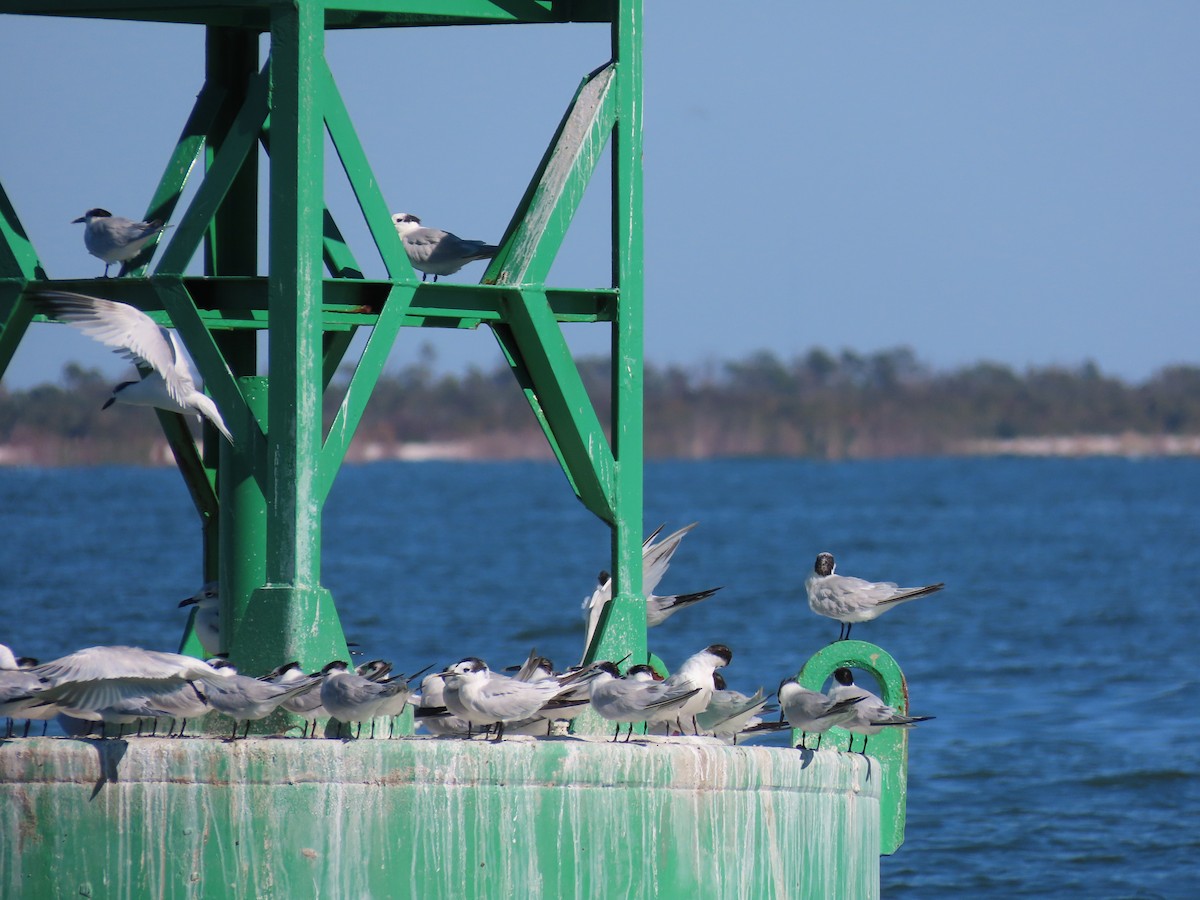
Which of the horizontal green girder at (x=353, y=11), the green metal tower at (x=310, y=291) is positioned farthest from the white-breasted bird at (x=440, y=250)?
the horizontal green girder at (x=353, y=11)

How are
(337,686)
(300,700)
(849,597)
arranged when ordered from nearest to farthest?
(337,686)
(300,700)
(849,597)

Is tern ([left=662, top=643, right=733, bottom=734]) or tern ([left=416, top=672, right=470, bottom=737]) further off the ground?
tern ([left=662, top=643, right=733, bottom=734])

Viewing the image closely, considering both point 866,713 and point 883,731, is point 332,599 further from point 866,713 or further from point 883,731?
point 883,731

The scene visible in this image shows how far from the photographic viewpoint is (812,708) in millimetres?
8969

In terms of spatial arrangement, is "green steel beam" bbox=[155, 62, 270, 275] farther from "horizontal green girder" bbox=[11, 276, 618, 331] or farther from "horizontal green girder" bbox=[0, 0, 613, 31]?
"horizontal green girder" bbox=[0, 0, 613, 31]

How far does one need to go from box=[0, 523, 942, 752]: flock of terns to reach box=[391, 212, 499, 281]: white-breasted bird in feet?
5.71

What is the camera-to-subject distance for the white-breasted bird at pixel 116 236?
9250 millimetres

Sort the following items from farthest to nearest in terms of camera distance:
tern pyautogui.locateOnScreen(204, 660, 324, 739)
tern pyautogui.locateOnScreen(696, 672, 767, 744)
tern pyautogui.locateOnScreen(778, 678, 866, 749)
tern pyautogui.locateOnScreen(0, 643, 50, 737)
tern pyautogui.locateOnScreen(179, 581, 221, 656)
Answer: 1. tern pyautogui.locateOnScreen(179, 581, 221, 656)
2. tern pyautogui.locateOnScreen(696, 672, 767, 744)
3. tern pyautogui.locateOnScreen(778, 678, 866, 749)
4. tern pyautogui.locateOnScreen(0, 643, 50, 737)
5. tern pyautogui.locateOnScreen(204, 660, 324, 739)

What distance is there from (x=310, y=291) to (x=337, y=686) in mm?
1321

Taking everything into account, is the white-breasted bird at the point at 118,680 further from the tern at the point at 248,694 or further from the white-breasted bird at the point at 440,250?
the white-breasted bird at the point at 440,250

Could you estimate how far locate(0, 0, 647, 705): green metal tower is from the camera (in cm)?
752

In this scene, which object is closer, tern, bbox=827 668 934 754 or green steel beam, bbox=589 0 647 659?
green steel beam, bbox=589 0 647 659

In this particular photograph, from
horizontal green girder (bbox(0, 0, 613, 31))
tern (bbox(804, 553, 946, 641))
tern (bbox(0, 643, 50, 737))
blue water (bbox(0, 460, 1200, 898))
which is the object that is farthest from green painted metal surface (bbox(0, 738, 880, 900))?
blue water (bbox(0, 460, 1200, 898))

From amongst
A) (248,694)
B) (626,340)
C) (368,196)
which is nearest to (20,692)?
(248,694)
